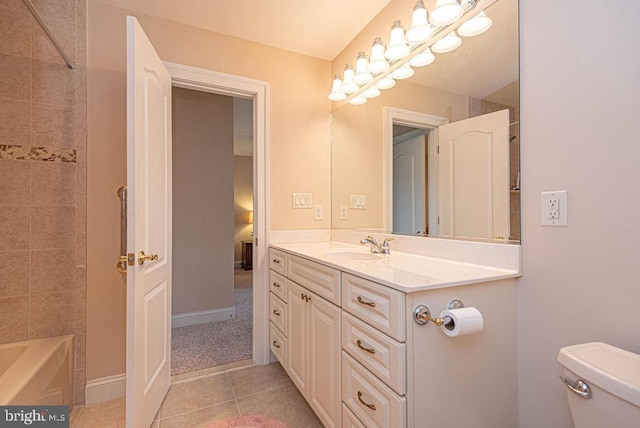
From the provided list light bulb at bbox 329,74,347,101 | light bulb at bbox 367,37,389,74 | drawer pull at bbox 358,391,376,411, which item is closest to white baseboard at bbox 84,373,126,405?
drawer pull at bbox 358,391,376,411

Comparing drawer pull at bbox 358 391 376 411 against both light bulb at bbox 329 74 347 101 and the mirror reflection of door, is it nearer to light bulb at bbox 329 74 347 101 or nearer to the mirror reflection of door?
the mirror reflection of door

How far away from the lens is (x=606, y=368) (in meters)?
0.75

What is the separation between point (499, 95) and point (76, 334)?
100 inches

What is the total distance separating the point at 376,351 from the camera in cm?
99

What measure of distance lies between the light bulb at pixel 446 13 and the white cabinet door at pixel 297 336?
150 centimetres

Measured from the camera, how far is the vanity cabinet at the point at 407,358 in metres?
0.89

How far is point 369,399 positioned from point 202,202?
8.23 feet

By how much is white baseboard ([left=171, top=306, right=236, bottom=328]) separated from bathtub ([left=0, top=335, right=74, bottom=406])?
1184 mm

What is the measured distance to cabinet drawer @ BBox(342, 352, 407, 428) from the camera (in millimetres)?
898

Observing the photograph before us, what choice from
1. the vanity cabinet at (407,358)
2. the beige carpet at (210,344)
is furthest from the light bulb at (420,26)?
the beige carpet at (210,344)

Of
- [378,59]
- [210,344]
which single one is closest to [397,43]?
[378,59]

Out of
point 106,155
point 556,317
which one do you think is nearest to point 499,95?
point 556,317

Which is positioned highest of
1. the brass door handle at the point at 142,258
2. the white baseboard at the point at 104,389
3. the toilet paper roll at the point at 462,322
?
the brass door handle at the point at 142,258

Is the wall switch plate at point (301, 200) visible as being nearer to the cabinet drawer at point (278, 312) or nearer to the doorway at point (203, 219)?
the cabinet drawer at point (278, 312)
